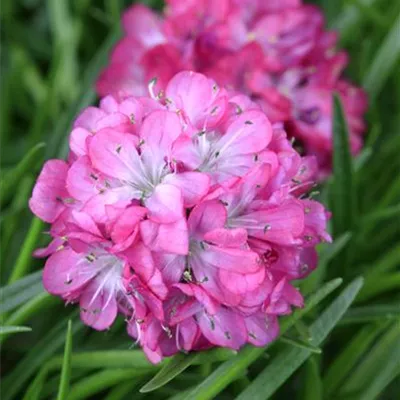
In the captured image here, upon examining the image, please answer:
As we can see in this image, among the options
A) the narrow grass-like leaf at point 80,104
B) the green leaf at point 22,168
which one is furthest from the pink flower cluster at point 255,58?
the green leaf at point 22,168

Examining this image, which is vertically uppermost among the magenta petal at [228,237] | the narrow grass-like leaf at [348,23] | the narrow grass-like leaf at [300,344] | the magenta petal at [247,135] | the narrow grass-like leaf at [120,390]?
the narrow grass-like leaf at [348,23]

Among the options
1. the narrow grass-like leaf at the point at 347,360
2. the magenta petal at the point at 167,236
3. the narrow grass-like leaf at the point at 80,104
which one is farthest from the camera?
the narrow grass-like leaf at the point at 80,104

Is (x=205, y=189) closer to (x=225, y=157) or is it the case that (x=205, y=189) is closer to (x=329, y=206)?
(x=225, y=157)

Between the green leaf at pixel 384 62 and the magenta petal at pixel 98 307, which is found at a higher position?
the green leaf at pixel 384 62

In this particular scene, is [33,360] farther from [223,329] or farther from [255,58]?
[255,58]

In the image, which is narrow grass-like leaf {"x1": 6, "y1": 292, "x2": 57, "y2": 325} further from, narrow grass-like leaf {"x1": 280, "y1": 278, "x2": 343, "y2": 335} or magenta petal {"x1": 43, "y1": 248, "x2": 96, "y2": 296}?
narrow grass-like leaf {"x1": 280, "y1": 278, "x2": 343, "y2": 335}

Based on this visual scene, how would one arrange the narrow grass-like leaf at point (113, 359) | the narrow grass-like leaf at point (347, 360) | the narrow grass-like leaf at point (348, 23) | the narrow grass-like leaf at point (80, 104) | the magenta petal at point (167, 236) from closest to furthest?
the magenta petal at point (167, 236) < the narrow grass-like leaf at point (113, 359) < the narrow grass-like leaf at point (347, 360) < the narrow grass-like leaf at point (80, 104) < the narrow grass-like leaf at point (348, 23)

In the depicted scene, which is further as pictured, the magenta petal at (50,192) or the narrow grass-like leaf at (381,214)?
the narrow grass-like leaf at (381,214)

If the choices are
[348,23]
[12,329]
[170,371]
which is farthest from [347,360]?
[348,23]

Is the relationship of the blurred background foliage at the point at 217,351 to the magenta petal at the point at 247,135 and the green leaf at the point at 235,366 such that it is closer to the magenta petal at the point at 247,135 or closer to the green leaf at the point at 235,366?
the green leaf at the point at 235,366
